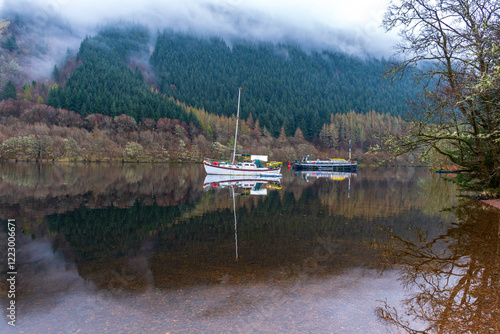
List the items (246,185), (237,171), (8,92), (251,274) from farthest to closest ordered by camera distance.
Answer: (8,92) → (237,171) → (246,185) → (251,274)

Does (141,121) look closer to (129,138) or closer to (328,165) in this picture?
(129,138)

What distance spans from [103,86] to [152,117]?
32.3 m

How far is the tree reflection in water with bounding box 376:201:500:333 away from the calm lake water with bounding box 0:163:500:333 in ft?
0.09

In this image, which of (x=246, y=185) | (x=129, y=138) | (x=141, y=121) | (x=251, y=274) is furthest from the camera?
(x=141, y=121)

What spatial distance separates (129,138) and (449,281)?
120 meters

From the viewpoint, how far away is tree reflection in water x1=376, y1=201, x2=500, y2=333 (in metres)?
5.30

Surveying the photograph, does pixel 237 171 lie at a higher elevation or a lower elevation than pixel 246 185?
higher

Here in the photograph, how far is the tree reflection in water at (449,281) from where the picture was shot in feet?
17.4

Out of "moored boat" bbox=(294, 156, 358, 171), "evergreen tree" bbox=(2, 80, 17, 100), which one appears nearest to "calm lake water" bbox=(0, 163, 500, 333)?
"moored boat" bbox=(294, 156, 358, 171)

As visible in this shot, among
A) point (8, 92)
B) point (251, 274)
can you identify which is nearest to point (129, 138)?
point (8, 92)

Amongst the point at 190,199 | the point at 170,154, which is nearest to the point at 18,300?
the point at 190,199

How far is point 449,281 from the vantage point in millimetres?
6984

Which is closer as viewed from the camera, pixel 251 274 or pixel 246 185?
pixel 251 274

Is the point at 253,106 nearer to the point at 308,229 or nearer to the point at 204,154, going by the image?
the point at 204,154
